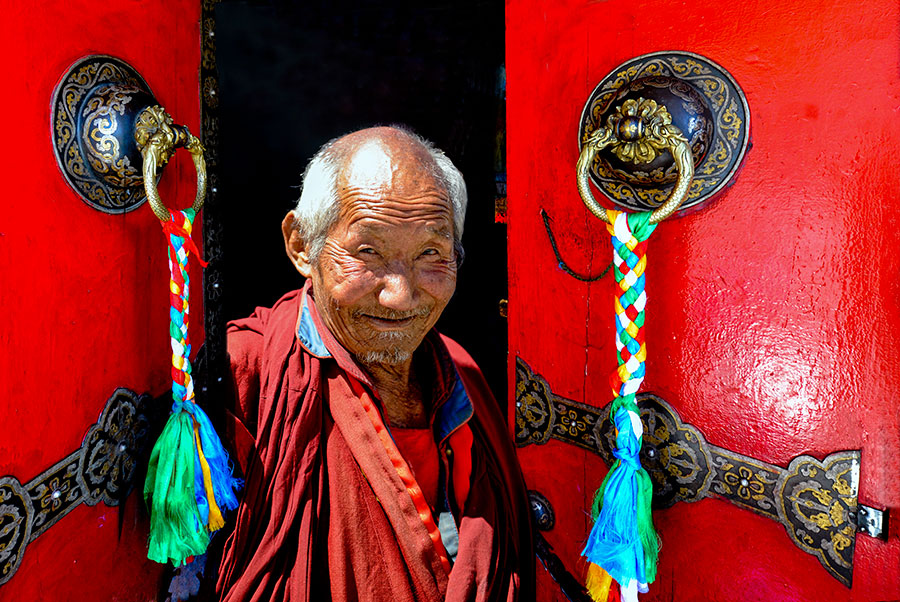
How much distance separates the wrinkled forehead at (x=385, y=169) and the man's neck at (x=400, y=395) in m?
0.53

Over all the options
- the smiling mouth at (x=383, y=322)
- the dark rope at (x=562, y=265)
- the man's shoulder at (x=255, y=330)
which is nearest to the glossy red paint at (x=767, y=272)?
the dark rope at (x=562, y=265)

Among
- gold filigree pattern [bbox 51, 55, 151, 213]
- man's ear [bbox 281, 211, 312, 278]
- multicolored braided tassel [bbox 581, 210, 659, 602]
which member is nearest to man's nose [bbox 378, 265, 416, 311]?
man's ear [bbox 281, 211, 312, 278]

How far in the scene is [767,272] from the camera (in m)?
1.24

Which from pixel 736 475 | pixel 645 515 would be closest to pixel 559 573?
pixel 645 515

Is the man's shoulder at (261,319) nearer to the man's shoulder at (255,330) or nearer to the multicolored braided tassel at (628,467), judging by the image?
the man's shoulder at (255,330)

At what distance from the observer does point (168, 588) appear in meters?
1.55

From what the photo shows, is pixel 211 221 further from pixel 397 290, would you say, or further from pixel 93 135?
pixel 397 290

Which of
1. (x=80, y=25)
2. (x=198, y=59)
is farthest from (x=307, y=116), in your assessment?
(x=80, y=25)

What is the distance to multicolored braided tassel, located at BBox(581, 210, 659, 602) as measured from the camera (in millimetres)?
1260

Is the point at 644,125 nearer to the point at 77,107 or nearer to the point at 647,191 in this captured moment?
the point at 647,191

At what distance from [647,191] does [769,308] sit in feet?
1.28

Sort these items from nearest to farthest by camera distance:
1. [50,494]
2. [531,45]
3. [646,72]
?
[50,494]
[646,72]
[531,45]

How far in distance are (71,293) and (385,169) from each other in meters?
0.74

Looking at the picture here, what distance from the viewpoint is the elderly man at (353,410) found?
1324 mm
